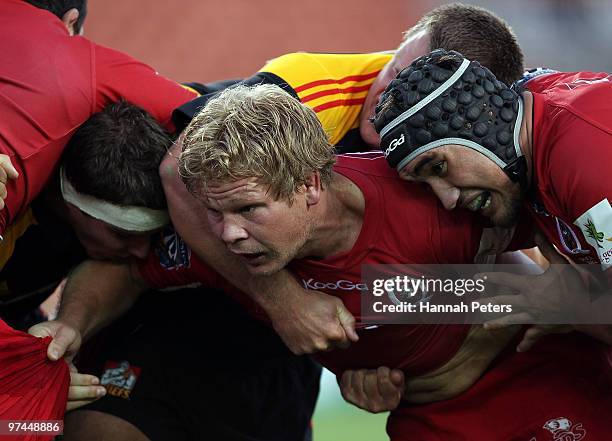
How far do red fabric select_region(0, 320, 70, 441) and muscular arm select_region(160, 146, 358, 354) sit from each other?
0.59 m

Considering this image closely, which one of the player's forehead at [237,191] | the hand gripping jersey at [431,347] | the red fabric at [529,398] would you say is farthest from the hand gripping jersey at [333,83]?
the red fabric at [529,398]

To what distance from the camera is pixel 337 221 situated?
3.32 meters

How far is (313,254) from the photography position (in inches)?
132

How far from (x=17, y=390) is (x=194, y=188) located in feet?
2.67

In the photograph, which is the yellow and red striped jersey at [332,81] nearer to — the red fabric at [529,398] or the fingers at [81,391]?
the red fabric at [529,398]

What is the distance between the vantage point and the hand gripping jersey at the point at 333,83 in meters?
3.80

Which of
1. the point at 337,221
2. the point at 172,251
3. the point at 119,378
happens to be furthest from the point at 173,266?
the point at 337,221

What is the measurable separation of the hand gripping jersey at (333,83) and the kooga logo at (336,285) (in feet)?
2.01

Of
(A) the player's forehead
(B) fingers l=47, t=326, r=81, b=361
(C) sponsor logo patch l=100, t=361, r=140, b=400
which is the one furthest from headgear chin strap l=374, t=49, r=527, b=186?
(C) sponsor logo patch l=100, t=361, r=140, b=400

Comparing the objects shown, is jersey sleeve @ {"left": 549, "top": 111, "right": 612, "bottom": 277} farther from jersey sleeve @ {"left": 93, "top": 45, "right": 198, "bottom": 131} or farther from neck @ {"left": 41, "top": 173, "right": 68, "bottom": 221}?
neck @ {"left": 41, "top": 173, "right": 68, "bottom": 221}

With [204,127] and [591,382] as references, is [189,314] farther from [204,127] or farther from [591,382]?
[591,382]

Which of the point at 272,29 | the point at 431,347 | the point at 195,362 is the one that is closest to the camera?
the point at 431,347

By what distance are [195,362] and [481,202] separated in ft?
4.91

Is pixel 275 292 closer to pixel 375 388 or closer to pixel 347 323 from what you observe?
pixel 347 323
